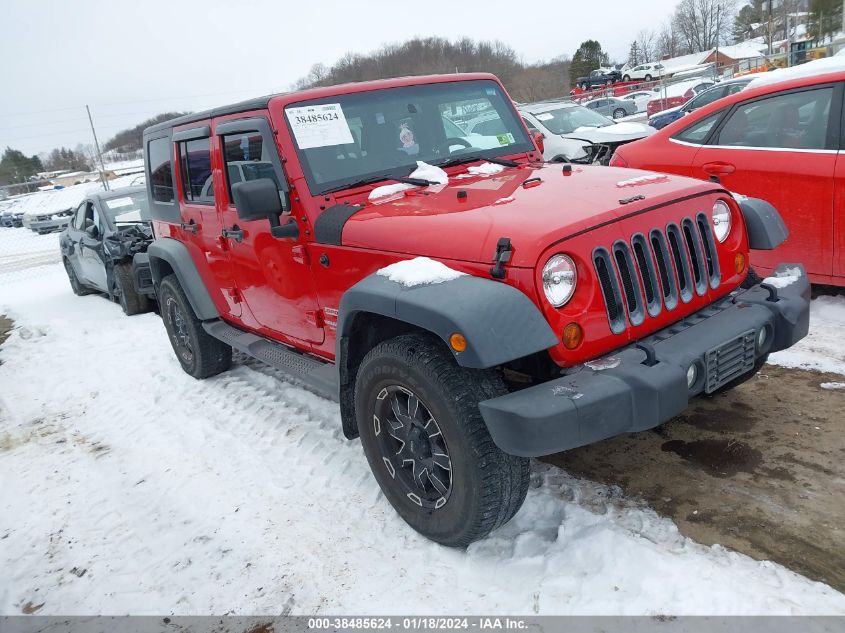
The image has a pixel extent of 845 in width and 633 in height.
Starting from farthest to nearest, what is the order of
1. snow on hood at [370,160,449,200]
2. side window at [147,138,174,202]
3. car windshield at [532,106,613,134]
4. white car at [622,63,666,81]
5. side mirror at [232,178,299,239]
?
white car at [622,63,666,81], car windshield at [532,106,613,134], side window at [147,138,174,202], snow on hood at [370,160,449,200], side mirror at [232,178,299,239]

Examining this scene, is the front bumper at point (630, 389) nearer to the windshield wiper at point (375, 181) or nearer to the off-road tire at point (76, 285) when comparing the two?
the windshield wiper at point (375, 181)

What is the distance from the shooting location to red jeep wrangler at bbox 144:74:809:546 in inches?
94.0

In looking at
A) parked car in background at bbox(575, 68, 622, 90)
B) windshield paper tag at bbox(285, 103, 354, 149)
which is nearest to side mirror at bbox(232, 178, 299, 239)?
windshield paper tag at bbox(285, 103, 354, 149)

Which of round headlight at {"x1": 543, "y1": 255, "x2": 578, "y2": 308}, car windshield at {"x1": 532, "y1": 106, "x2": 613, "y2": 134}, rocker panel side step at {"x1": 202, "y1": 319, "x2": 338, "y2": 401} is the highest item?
car windshield at {"x1": 532, "y1": 106, "x2": 613, "y2": 134}

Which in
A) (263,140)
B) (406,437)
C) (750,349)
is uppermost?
(263,140)

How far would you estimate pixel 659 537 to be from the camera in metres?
2.72

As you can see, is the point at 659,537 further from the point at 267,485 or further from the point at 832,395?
the point at 267,485

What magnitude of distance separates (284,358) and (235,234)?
865mm

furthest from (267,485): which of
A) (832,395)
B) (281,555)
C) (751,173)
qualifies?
(751,173)

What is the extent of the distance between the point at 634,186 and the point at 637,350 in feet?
2.84

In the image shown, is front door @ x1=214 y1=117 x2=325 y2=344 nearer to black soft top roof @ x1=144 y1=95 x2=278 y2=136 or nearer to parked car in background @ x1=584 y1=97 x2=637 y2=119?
black soft top roof @ x1=144 y1=95 x2=278 y2=136

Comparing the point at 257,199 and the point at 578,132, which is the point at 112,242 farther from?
the point at 578,132

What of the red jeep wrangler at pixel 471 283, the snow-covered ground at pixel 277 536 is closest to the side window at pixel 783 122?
the snow-covered ground at pixel 277 536

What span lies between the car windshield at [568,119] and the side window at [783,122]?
7463mm
